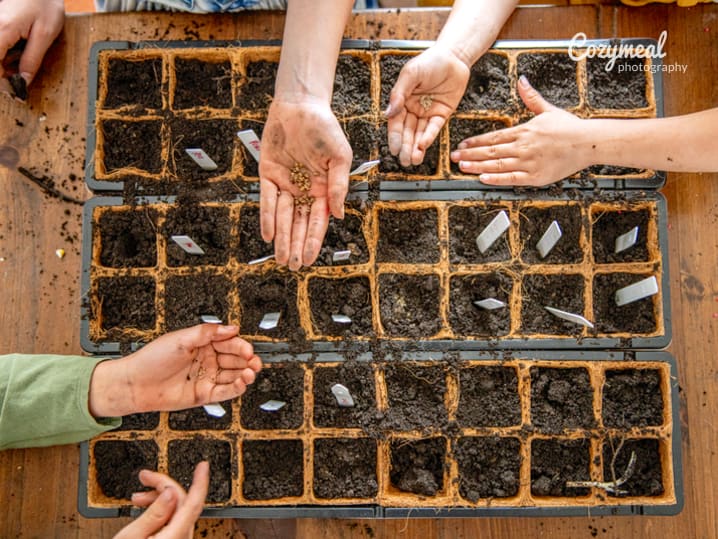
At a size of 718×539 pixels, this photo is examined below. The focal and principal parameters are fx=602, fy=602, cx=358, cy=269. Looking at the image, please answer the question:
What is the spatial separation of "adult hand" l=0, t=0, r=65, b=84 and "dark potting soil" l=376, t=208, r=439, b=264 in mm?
937

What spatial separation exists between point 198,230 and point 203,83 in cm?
38

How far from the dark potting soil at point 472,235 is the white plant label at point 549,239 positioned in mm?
76

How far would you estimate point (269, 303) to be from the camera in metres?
1.47

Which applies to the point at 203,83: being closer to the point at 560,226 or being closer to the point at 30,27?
the point at 30,27

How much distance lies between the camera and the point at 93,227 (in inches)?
57.3

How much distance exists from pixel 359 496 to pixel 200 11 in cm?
126

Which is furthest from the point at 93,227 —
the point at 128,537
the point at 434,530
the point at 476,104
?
the point at 434,530

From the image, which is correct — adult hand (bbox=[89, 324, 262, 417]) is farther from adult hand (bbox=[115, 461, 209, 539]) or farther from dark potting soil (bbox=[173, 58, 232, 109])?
dark potting soil (bbox=[173, 58, 232, 109])

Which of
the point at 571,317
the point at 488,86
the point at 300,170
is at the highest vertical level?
the point at 488,86

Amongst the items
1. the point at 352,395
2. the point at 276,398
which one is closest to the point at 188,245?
the point at 276,398

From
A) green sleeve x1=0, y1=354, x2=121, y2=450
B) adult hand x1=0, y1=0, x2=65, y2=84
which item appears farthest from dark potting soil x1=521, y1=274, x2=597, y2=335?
adult hand x1=0, y1=0, x2=65, y2=84

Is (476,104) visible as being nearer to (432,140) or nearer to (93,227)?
(432,140)

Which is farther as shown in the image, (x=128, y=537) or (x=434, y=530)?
(x=434, y=530)

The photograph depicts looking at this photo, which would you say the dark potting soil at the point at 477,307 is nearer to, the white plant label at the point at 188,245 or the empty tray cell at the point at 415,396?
the empty tray cell at the point at 415,396
